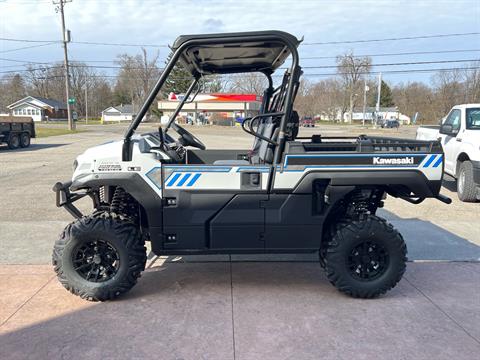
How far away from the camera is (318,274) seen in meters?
4.19

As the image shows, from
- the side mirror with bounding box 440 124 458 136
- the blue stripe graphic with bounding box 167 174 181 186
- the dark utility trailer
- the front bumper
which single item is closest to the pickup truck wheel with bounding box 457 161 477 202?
the side mirror with bounding box 440 124 458 136

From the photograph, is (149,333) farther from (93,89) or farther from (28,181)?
(93,89)

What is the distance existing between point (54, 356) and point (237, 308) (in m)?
1.41

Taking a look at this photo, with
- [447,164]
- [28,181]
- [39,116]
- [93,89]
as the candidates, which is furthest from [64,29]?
[93,89]

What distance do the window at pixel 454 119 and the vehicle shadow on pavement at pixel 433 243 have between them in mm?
3069

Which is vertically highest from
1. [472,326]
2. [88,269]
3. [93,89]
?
[93,89]

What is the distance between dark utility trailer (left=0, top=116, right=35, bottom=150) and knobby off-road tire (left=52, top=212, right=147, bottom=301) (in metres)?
17.5

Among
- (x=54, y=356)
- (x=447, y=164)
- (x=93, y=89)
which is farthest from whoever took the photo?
(x=93, y=89)

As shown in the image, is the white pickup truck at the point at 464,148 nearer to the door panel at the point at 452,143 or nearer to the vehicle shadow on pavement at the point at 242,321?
the door panel at the point at 452,143

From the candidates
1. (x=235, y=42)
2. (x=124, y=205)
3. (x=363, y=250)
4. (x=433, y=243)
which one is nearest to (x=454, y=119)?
(x=433, y=243)

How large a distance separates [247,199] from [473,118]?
654 centimetres

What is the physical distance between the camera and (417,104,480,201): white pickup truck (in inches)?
292

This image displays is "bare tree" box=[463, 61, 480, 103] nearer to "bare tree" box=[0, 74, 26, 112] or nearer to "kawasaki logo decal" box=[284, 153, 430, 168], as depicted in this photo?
"kawasaki logo decal" box=[284, 153, 430, 168]

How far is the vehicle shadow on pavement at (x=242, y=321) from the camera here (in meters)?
2.81
